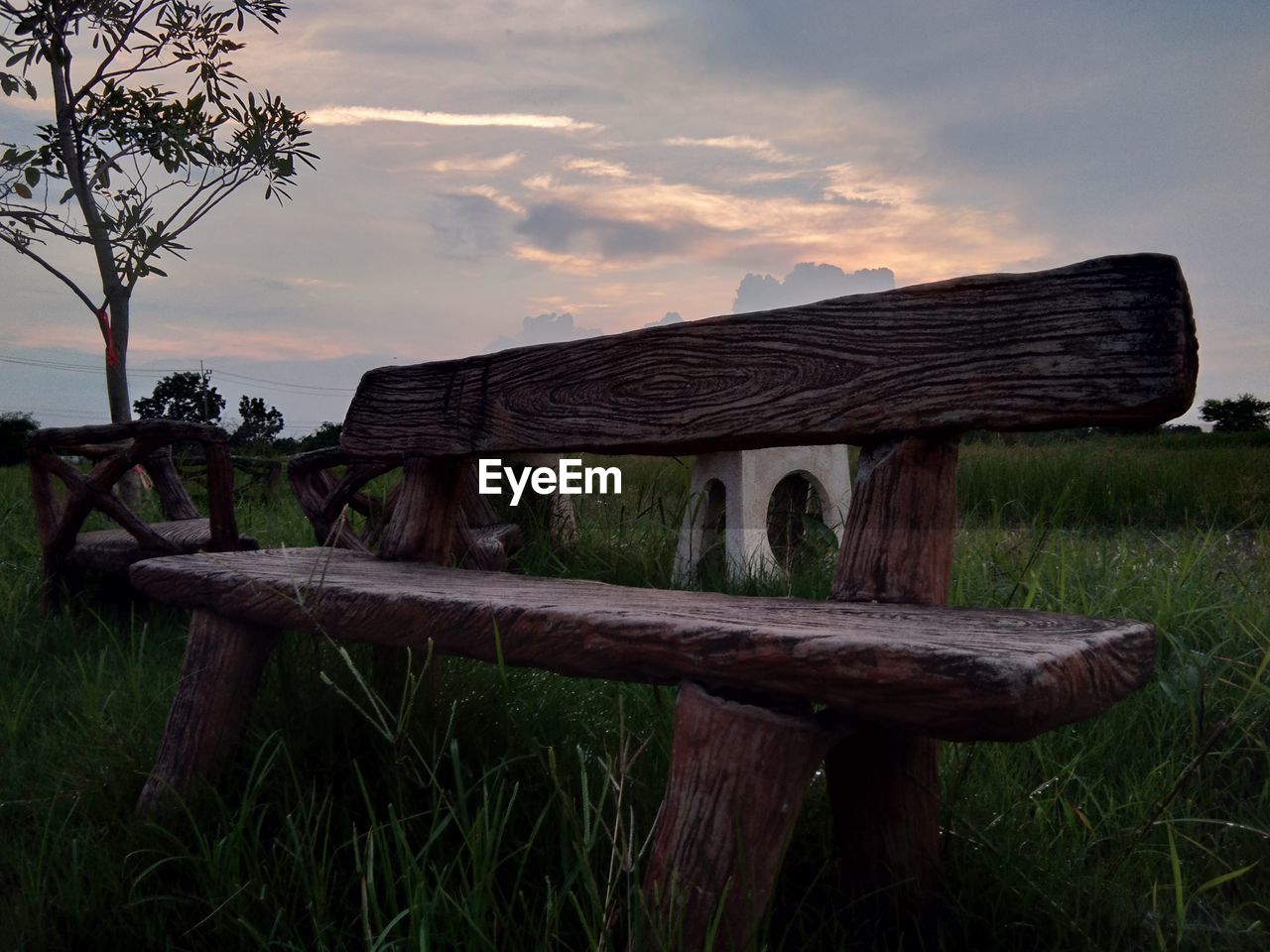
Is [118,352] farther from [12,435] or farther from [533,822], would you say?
[12,435]

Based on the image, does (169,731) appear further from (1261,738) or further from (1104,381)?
(1261,738)

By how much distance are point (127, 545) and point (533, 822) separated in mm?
3103

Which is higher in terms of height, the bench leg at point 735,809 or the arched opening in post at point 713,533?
the arched opening in post at point 713,533

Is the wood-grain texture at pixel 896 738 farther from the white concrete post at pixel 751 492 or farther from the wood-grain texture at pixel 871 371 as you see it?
the white concrete post at pixel 751 492

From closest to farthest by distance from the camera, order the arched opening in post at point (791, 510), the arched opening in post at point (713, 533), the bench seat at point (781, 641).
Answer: the bench seat at point (781, 641)
the arched opening in post at point (713, 533)
the arched opening in post at point (791, 510)

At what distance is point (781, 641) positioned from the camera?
1417 millimetres

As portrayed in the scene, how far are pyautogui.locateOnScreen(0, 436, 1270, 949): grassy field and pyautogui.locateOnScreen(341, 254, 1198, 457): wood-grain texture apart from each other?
1.85 ft

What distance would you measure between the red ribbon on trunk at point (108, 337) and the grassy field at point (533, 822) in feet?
17.1

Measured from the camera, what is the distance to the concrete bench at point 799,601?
4.66 feet

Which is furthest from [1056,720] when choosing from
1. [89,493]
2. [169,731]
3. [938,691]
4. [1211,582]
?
[89,493]

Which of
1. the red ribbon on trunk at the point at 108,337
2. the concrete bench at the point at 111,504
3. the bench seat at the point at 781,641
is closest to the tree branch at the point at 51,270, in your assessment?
the red ribbon on trunk at the point at 108,337

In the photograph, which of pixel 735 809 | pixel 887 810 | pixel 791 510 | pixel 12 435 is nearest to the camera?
pixel 735 809

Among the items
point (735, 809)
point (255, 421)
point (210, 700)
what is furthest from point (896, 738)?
point (255, 421)

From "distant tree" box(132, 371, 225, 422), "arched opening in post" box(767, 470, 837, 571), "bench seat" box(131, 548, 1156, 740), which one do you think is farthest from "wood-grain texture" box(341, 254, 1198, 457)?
"distant tree" box(132, 371, 225, 422)
